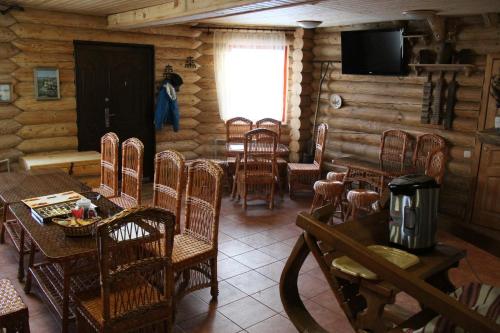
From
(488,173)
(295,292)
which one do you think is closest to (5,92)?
(295,292)

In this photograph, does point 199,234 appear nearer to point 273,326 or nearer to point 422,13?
point 273,326

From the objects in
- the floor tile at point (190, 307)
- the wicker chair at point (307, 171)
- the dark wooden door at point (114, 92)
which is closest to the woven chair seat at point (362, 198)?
the wicker chair at point (307, 171)

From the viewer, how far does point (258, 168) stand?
6.04m

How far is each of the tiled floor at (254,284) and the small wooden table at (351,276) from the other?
1.50 meters

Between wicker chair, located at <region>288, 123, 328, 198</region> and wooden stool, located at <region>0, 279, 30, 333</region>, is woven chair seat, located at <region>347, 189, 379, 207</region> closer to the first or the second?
wicker chair, located at <region>288, 123, 328, 198</region>

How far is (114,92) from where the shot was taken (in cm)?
634

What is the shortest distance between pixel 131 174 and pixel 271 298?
1.66 meters

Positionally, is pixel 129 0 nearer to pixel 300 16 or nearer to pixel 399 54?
pixel 300 16

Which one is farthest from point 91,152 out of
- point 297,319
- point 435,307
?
point 435,307

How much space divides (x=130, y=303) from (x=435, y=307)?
5.86 ft

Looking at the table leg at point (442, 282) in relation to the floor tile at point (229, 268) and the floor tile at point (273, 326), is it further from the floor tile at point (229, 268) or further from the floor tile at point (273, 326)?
the floor tile at point (229, 268)

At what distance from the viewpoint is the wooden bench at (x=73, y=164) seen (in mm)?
5309

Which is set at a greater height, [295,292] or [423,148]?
[423,148]

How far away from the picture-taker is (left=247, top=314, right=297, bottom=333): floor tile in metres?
3.14
